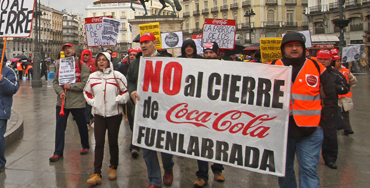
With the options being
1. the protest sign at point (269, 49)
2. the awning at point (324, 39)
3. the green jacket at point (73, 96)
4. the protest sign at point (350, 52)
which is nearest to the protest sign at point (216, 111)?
the green jacket at point (73, 96)

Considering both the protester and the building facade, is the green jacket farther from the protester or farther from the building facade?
the building facade

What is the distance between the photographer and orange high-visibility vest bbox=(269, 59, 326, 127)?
10.1ft

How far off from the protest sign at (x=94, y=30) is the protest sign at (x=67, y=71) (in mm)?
4013

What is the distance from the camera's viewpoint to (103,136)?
4406 mm

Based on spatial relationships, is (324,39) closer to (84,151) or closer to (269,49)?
(269,49)

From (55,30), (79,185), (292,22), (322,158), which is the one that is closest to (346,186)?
(322,158)

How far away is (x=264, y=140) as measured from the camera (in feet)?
10.6

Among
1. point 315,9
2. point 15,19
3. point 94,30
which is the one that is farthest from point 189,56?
point 315,9

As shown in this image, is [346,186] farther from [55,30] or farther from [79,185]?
[55,30]

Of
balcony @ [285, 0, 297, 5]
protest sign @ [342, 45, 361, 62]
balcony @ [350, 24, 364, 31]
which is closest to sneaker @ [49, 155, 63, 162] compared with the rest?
protest sign @ [342, 45, 361, 62]

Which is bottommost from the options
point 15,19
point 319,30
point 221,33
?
point 15,19

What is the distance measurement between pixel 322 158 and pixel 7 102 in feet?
15.9

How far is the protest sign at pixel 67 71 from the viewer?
5.36m

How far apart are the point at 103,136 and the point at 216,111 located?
1.71m
